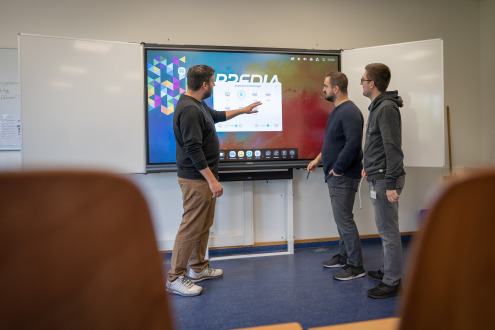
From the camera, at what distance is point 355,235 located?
2.59 meters

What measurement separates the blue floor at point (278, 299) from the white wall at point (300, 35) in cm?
60

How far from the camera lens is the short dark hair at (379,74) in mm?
2350

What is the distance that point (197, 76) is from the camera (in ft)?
7.77

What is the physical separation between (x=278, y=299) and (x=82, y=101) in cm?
225

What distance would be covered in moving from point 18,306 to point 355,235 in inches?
99.1

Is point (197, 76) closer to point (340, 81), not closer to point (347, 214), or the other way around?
point (340, 81)

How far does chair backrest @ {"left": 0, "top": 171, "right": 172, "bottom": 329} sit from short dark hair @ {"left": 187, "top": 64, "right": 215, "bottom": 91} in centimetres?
208

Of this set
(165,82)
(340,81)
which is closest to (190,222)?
(165,82)

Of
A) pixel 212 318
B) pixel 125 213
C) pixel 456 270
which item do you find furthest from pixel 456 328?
pixel 212 318

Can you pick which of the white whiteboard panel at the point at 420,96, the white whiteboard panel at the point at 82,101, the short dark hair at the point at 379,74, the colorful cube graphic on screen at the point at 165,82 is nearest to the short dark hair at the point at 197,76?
the colorful cube graphic on screen at the point at 165,82

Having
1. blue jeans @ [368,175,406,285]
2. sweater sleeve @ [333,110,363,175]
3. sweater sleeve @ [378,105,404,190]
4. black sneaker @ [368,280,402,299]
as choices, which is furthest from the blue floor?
sweater sleeve @ [333,110,363,175]

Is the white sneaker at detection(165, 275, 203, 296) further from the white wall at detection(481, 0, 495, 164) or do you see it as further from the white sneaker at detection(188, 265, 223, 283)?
the white wall at detection(481, 0, 495, 164)

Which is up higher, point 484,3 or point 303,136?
point 484,3

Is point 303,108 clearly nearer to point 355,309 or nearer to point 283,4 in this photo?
point 283,4
